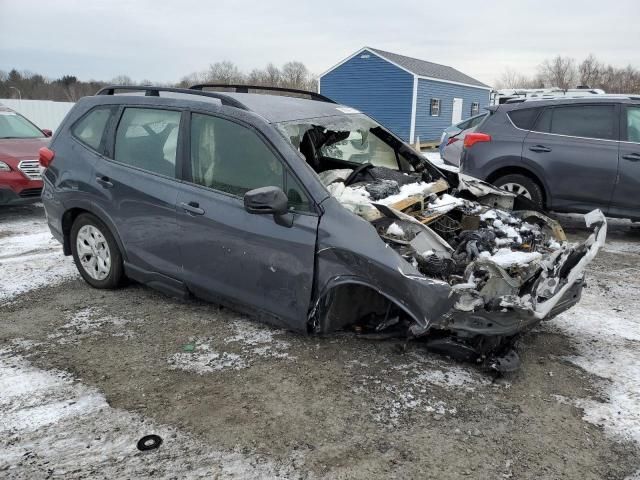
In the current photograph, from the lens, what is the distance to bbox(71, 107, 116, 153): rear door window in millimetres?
4457

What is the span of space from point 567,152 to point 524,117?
794mm

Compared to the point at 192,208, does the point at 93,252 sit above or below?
below

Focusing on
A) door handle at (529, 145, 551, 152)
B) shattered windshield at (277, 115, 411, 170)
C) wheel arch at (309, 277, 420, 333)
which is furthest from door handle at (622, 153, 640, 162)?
wheel arch at (309, 277, 420, 333)

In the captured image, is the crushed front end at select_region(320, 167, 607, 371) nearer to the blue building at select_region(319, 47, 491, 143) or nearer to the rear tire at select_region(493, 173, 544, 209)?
the rear tire at select_region(493, 173, 544, 209)

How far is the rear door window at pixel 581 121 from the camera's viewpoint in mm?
6691

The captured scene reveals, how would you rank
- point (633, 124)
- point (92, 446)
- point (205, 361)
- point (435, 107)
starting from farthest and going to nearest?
1. point (435, 107)
2. point (633, 124)
3. point (205, 361)
4. point (92, 446)

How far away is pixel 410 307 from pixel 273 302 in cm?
97

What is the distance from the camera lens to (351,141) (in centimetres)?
472

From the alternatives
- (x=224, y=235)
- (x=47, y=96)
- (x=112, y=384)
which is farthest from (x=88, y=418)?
(x=47, y=96)

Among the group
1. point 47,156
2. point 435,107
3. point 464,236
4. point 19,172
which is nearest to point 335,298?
point 464,236

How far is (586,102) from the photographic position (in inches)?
270

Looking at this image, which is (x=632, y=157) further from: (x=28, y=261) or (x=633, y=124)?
(x=28, y=261)

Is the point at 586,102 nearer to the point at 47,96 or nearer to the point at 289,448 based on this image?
the point at 289,448

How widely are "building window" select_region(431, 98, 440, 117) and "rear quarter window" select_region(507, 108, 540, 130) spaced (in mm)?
18764
